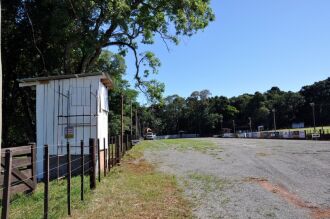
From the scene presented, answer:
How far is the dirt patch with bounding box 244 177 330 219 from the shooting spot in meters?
9.37

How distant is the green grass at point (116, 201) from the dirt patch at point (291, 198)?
2.56m

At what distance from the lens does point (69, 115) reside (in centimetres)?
1842

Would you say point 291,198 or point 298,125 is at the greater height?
point 298,125

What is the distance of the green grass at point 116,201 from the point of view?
938cm

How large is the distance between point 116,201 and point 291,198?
4424 mm

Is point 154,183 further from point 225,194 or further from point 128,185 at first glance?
point 225,194

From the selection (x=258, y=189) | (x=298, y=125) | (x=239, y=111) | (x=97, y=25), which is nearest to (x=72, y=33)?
(x=97, y=25)

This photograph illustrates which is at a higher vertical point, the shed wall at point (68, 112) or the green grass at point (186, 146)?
the shed wall at point (68, 112)

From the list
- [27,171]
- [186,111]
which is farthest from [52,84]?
[186,111]

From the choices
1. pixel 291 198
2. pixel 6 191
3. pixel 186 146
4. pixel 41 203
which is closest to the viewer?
pixel 6 191

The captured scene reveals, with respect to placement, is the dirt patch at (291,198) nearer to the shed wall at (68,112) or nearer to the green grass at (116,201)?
the green grass at (116,201)

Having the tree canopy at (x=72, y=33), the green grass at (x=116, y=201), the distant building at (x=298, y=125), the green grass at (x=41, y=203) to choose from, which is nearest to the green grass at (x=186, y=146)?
the tree canopy at (x=72, y=33)

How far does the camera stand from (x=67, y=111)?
18469mm

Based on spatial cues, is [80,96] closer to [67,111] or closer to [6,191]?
[67,111]
